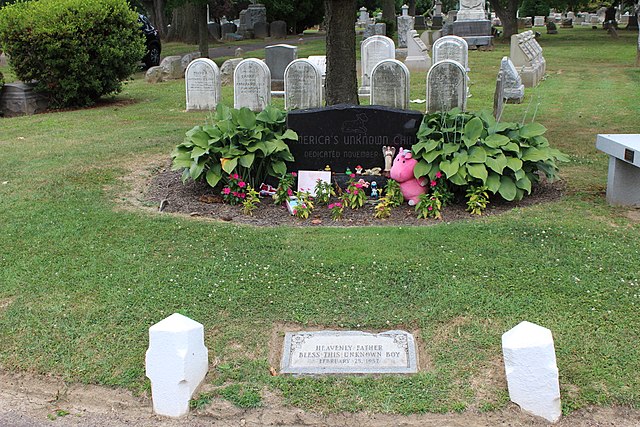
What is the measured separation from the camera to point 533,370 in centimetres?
403

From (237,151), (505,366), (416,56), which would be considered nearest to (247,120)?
(237,151)

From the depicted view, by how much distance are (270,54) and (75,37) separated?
5.07 meters

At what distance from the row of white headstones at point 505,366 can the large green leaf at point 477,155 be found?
3.31 metres

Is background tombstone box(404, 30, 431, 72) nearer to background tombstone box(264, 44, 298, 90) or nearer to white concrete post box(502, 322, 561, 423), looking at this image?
background tombstone box(264, 44, 298, 90)

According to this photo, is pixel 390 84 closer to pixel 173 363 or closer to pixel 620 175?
pixel 620 175

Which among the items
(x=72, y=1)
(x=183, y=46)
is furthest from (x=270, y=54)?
(x=183, y=46)

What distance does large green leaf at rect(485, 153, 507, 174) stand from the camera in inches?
282

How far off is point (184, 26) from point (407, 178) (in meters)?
31.0

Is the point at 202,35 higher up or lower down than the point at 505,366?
higher up

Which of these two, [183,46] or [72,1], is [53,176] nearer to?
[72,1]

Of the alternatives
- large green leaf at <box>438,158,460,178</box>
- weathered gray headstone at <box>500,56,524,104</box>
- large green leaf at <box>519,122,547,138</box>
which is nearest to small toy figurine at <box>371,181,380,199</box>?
large green leaf at <box>438,158,460,178</box>

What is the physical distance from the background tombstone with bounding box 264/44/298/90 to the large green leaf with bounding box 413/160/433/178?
422 inches

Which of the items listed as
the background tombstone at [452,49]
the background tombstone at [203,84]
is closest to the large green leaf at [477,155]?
the background tombstone at [203,84]

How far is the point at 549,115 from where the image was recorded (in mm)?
13383
